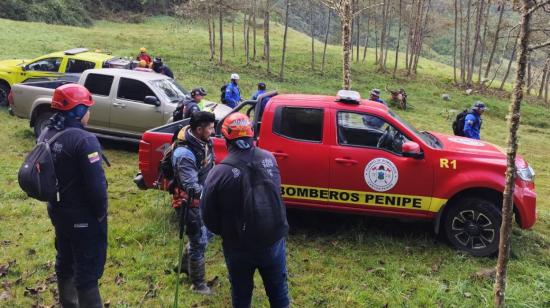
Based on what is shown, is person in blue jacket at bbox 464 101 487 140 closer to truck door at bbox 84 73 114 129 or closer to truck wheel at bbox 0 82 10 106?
truck door at bbox 84 73 114 129

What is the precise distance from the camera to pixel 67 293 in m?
4.04

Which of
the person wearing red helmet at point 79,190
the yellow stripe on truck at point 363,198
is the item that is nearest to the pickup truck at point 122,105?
the yellow stripe on truck at point 363,198

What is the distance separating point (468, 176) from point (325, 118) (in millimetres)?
1905

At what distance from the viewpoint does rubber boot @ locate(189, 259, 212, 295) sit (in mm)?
4894

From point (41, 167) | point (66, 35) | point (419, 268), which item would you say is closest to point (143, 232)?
point (41, 167)

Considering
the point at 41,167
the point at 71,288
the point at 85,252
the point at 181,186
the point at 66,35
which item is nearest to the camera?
the point at 41,167

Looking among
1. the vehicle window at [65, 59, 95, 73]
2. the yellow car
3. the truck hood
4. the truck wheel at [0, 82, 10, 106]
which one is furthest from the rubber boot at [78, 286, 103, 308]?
the truck wheel at [0, 82, 10, 106]

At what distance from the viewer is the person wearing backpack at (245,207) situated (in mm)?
3309

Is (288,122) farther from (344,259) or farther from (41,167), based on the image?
(41,167)

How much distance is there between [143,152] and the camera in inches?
264

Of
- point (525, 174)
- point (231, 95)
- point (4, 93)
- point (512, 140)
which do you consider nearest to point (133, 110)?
point (231, 95)

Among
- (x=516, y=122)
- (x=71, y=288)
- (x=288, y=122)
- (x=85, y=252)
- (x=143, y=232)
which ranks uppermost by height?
(x=516, y=122)

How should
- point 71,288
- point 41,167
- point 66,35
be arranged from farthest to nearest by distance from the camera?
point 66,35 < point 71,288 < point 41,167

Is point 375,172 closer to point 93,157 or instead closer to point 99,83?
point 93,157
